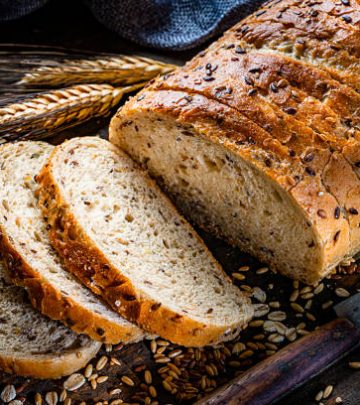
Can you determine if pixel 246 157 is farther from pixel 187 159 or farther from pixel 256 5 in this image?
pixel 256 5

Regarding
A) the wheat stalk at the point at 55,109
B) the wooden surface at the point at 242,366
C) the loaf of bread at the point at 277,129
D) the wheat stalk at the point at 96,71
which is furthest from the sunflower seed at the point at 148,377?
the wheat stalk at the point at 96,71

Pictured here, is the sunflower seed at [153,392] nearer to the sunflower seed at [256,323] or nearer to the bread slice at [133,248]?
the bread slice at [133,248]

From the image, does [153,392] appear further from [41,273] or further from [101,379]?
[41,273]

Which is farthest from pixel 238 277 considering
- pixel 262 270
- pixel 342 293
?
pixel 342 293

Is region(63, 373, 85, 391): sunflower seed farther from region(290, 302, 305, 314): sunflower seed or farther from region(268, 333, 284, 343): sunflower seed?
region(290, 302, 305, 314): sunflower seed

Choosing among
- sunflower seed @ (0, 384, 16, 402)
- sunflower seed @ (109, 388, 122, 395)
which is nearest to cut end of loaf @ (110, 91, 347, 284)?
sunflower seed @ (109, 388, 122, 395)

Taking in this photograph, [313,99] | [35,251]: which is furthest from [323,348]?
A: [35,251]
